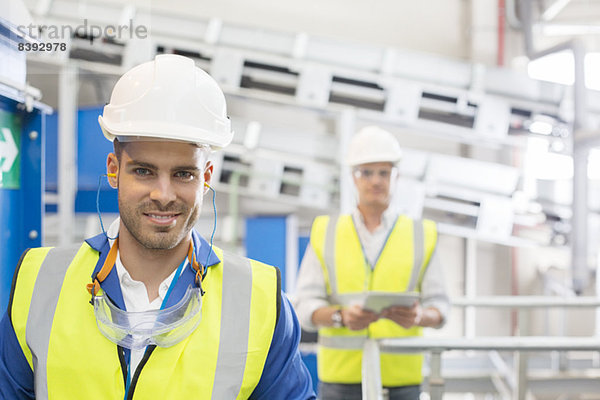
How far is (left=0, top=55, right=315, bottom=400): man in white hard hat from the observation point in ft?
3.38

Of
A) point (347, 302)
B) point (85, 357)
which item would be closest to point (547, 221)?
point (347, 302)

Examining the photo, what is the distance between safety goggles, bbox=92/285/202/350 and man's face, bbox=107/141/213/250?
13 cm

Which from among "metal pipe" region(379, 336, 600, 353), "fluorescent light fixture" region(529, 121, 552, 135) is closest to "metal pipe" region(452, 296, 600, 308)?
"metal pipe" region(379, 336, 600, 353)

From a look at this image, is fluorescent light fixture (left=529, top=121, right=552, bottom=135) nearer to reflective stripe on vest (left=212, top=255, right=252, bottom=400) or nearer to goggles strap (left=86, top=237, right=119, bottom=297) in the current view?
reflective stripe on vest (left=212, top=255, right=252, bottom=400)

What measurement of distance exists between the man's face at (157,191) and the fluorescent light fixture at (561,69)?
13.2 ft

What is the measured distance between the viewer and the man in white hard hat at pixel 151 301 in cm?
103

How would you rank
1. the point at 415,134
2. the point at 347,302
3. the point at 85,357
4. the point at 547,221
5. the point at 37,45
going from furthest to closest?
the point at 415,134 < the point at 547,221 < the point at 347,302 < the point at 37,45 < the point at 85,357

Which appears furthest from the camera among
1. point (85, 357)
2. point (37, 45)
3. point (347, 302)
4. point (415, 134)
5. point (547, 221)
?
point (415, 134)

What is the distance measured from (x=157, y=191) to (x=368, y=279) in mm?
1319

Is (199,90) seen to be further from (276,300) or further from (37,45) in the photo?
(37,45)

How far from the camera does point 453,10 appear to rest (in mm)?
4562

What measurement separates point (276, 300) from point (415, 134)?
3.60 metres

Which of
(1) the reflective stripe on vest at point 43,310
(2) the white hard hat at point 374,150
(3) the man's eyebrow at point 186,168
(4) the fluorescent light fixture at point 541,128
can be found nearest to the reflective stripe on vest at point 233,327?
(3) the man's eyebrow at point 186,168

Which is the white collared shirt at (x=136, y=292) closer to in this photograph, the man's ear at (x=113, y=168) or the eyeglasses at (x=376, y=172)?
the man's ear at (x=113, y=168)
